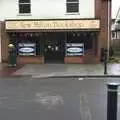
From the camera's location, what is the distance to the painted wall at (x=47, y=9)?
30234mm

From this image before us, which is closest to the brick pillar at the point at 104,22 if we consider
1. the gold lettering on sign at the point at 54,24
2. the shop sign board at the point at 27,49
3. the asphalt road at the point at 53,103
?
the gold lettering on sign at the point at 54,24

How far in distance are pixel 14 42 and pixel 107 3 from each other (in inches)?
271

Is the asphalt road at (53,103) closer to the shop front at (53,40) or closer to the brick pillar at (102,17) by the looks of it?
the shop front at (53,40)

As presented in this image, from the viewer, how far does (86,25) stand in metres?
29.1

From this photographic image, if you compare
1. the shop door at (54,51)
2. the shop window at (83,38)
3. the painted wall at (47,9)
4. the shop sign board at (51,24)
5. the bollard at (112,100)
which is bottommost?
the shop door at (54,51)

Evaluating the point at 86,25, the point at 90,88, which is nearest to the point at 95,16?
the point at 86,25

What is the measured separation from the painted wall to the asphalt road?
45.2 ft

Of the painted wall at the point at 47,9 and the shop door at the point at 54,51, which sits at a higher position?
the painted wall at the point at 47,9

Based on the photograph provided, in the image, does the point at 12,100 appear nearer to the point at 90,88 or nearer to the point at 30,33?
the point at 90,88

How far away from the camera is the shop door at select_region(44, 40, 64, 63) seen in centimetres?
3045

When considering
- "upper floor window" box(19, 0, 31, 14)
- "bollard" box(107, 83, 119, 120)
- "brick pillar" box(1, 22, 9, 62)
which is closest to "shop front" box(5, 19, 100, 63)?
"brick pillar" box(1, 22, 9, 62)

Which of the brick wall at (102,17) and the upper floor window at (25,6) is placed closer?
the brick wall at (102,17)

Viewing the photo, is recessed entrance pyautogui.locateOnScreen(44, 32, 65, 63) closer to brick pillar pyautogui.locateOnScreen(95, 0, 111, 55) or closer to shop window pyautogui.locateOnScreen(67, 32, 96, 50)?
shop window pyautogui.locateOnScreen(67, 32, 96, 50)

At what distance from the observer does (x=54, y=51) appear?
30500 millimetres
